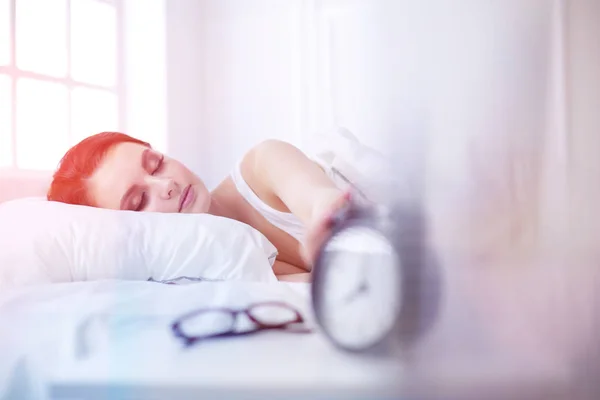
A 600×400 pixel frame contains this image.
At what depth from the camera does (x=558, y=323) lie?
0.34m

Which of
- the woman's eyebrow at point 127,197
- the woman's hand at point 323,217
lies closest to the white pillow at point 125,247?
the woman's eyebrow at point 127,197

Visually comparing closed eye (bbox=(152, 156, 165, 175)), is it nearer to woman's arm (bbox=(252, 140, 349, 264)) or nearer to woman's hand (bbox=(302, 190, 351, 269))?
woman's arm (bbox=(252, 140, 349, 264))

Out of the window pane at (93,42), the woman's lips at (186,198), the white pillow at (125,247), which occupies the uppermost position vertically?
the window pane at (93,42)

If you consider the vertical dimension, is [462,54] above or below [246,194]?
above

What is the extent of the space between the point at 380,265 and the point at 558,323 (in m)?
0.12

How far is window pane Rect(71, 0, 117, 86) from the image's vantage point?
783mm

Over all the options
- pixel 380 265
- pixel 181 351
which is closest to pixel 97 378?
pixel 181 351

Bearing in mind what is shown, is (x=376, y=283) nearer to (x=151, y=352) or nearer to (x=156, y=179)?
(x=151, y=352)

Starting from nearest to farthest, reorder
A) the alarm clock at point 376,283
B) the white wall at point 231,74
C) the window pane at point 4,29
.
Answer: the alarm clock at point 376,283 → the white wall at point 231,74 → the window pane at point 4,29

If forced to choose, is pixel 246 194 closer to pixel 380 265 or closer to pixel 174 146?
pixel 174 146

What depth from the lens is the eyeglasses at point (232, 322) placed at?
1.42 ft

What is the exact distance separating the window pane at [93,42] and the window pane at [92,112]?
0.8 inches

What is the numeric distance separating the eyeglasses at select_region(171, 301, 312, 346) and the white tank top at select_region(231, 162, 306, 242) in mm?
309

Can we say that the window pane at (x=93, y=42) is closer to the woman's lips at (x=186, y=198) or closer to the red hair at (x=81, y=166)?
the red hair at (x=81, y=166)
